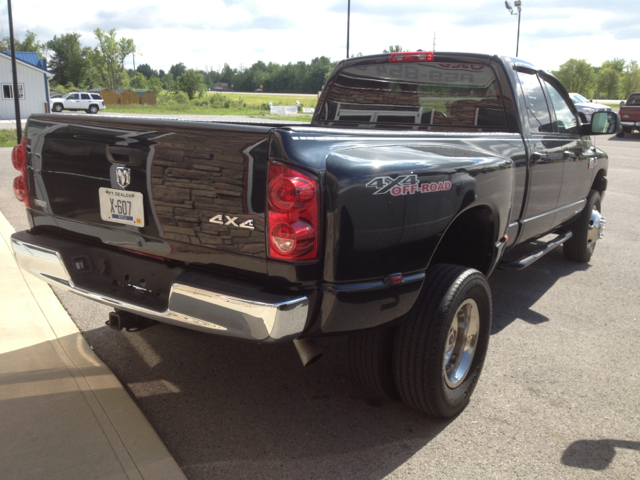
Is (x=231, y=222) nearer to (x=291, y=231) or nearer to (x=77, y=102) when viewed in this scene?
(x=291, y=231)

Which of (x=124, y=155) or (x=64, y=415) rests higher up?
(x=124, y=155)

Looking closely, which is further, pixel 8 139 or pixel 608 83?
pixel 608 83

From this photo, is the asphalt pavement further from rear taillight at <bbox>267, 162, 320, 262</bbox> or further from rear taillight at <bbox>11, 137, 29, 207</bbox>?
rear taillight at <bbox>11, 137, 29, 207</bbox>

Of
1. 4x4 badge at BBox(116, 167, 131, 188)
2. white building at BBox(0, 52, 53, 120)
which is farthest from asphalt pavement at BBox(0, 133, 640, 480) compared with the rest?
white building at BBox(0, 52, 53, 120)

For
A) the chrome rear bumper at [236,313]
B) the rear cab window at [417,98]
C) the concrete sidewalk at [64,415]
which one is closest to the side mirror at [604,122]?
the rear cab window at [417,98]

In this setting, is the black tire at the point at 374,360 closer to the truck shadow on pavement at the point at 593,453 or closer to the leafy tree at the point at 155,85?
the truck shadow on pavement at the point at 593,453

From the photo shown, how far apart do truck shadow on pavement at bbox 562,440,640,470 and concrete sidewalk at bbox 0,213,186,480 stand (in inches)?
70.3

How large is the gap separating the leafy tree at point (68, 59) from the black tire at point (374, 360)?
105272mm

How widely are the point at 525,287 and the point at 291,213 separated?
376 centimetres

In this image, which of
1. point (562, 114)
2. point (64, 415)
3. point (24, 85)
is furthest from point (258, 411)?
point (24, 85)

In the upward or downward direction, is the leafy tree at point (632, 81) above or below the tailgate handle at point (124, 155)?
above

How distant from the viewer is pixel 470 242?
352cm

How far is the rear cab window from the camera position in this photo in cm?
413

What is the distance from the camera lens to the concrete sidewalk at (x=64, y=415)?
2.49m
